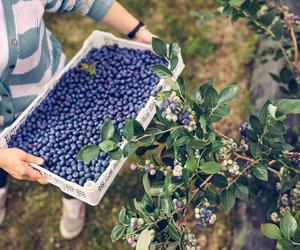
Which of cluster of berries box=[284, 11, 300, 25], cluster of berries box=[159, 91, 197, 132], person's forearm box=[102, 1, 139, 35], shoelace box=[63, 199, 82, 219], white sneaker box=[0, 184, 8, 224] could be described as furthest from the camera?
white sneaker box=[0, 184, 8, 224]

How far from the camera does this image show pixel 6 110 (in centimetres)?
187

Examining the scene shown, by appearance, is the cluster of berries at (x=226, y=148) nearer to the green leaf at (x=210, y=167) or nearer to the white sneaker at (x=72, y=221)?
the green leaf at (x=210, y=167)

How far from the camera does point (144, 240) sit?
1.47 metres

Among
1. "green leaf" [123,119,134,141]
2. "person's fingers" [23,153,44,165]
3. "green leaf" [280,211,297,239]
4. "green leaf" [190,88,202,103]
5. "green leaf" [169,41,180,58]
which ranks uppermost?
"green leaf" [169,41,180,58]

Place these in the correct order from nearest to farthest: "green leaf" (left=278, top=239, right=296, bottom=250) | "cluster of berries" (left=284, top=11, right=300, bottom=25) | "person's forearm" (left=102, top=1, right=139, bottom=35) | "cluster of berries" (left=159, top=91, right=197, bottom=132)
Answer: "green leaf" (left=278, top=239, right=296, bottom=250)
"cluster of berries" (left=159, top=91, right=197, bottom=132)
"person's forearm" (left=102, top=1, right=139, bottom=35)
"cluster of berries" (left=284, top=11, right=300, bottom=25)

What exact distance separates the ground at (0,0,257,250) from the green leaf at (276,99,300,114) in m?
1.29

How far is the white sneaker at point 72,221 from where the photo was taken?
8.42 ft

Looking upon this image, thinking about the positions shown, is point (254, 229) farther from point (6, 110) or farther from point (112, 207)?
point (6, 110)

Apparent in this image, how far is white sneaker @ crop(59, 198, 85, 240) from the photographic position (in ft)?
8.42

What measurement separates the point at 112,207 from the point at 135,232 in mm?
1196

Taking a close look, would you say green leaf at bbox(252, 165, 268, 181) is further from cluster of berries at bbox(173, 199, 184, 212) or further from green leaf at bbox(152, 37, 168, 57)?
green leaf at bbox(152, 37, 168, 57)

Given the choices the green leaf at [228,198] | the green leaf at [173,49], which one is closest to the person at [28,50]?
the green leaf at [173,49]

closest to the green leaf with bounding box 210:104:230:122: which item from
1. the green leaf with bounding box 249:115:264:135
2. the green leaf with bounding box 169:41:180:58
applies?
the green leaf with bounding box 249:115:264:135

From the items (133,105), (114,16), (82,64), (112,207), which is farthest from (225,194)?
(112,207)
